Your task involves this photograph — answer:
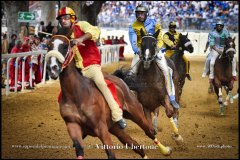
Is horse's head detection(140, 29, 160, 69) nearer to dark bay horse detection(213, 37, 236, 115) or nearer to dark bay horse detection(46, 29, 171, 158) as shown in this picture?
dark bay horse detection(46, 29, 171, 158)

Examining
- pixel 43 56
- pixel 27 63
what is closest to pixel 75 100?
pixel 27 63

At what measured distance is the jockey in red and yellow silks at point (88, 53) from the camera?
7.03m

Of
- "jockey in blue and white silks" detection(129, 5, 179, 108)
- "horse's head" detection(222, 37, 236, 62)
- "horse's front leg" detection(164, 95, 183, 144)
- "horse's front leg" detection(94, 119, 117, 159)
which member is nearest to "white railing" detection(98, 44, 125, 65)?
"horse's head" detection(222, 37, 236, 62)

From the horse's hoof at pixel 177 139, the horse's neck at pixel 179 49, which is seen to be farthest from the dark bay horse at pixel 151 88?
the horse's neck at pixel 179 49

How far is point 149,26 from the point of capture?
1062 centimetres

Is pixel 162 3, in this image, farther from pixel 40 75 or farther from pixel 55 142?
pixel 55 142

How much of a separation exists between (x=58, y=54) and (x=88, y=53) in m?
1.10

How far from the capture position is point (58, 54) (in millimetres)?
6410

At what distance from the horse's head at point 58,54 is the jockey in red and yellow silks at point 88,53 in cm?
28

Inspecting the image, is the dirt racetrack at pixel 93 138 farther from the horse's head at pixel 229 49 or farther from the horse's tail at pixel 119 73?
the horse's head at pixel 229 49

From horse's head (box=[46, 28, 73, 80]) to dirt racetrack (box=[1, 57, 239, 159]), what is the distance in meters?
2.30

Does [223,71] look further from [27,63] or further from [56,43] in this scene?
[56,43]

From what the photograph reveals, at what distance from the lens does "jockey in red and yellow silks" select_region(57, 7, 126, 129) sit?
23.1 feet

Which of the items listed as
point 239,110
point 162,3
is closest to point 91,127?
point 239,110
